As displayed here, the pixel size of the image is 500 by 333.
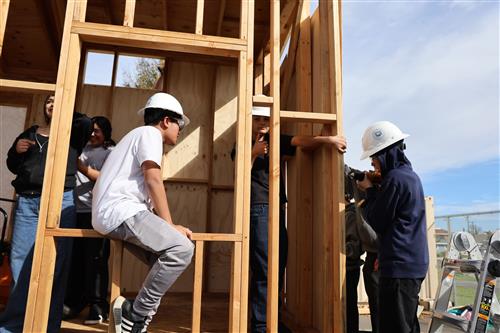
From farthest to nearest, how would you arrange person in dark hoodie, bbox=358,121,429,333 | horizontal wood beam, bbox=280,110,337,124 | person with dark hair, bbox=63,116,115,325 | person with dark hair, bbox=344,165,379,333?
person with dark hair, bbox=63,116,115,325 < person with dark hair, bbox=344,165,379,333 < horizontal wood beam, bbox=280,110,337,124 < person in dark hoodie, bbox=358,121,429,333

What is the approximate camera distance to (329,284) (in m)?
2.73

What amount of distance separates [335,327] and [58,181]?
87.9 inches

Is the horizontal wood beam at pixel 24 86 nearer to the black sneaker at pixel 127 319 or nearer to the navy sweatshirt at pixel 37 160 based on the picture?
the navy sweatshirt at pixel 37 160

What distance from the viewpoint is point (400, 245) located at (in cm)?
226

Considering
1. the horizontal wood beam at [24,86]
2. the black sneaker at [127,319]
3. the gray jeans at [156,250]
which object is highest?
the horizontal wood beam at [24,86]

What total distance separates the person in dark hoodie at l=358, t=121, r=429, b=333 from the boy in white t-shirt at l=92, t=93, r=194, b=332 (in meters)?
1.25

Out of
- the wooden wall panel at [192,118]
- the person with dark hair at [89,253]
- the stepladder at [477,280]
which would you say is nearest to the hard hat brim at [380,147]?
the stepladder at [477,280]

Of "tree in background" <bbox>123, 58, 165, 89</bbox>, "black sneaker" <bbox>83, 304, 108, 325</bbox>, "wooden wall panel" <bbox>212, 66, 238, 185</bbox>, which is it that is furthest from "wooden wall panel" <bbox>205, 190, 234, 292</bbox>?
"tree in background" <bbox>123, 58, 165, 89</bbox>

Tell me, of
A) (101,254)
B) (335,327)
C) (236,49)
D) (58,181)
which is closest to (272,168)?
(236,49)

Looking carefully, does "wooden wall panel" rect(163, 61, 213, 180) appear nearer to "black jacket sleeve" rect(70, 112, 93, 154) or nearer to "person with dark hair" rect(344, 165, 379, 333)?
"black jacket sleeve" rect(70, 112, 93, 154)

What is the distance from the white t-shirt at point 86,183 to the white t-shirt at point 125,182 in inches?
44.7

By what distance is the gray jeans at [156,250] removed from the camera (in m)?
2.05

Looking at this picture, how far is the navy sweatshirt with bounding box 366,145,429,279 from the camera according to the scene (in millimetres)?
2230

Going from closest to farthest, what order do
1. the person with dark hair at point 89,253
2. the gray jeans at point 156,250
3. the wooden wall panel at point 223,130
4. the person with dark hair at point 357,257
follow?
the gray jeans at point 156,250 < the person with dark hair at point 357,257 < the person with dark hair at point 89,253 < the wooden wall panel at point 223,130
